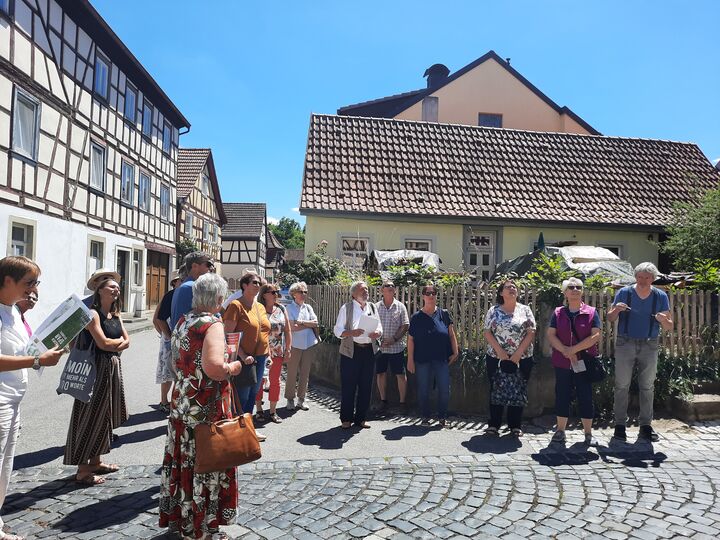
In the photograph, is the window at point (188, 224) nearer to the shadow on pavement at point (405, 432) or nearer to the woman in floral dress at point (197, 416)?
the shadow on pavement at point (405, 432)

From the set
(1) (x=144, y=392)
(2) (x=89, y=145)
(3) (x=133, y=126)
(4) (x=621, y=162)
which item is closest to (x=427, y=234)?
(4) (x=621, y=162)

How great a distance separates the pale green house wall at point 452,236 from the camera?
14727 mm

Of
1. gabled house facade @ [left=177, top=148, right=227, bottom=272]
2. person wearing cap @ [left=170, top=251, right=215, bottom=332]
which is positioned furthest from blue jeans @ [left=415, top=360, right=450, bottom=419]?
gabled house facade @ [left=177, top=148, right=227, bottom=272]

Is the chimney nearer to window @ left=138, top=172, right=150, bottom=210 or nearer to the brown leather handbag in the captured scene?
window @ left=138, top=172, right=150, bottom=210

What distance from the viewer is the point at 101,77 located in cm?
1661

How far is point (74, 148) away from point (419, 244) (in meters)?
10.1

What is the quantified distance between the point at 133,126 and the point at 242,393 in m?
17.0

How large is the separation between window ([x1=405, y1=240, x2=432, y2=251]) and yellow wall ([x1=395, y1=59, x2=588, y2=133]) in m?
9.43

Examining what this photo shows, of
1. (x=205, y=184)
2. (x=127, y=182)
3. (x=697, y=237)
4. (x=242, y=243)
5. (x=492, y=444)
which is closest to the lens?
(x=492, y=444)

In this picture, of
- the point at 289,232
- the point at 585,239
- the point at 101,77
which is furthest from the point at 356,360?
the point at 289,232

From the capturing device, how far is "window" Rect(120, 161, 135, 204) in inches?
731

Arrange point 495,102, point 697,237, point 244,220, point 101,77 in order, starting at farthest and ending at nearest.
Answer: point 244,220, point 495,102, point 101,77, point 697,237

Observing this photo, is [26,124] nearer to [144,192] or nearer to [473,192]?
[144,192]

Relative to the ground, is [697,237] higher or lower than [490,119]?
lower
